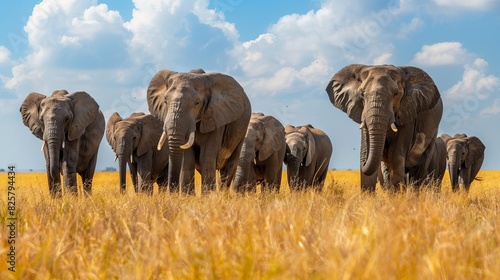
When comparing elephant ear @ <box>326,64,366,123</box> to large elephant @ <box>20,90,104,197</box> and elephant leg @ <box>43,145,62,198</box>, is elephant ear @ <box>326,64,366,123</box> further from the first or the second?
elephant leg @ <box>43,145,62,198</box>

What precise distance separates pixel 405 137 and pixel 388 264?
8777 mm

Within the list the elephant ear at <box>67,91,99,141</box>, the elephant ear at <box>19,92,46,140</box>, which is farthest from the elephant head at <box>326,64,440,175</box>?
the elephant ear at <box>19,92,46,140</box>

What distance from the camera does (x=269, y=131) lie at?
54.3ft

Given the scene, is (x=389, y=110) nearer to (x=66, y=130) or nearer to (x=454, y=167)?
(x=66, y=130)

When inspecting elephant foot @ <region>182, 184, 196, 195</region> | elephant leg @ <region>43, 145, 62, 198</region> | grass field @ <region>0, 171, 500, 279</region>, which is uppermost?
elephant leg @ <region>43, 145, 62, 198</region>

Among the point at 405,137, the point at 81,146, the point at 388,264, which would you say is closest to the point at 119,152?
the point at 81,146

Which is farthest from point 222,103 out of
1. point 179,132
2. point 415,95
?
point 415,95

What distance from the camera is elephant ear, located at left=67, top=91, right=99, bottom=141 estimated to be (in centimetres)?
1435

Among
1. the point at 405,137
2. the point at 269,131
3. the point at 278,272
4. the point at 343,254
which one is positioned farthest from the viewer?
the point at 269,131

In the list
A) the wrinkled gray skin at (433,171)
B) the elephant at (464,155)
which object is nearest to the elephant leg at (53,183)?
the wrinkled gray skin at (433,171)

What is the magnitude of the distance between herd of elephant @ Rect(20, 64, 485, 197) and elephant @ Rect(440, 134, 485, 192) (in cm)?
707

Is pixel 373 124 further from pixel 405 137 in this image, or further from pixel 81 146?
pixel 81 146

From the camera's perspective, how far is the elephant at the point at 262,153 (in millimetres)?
15469

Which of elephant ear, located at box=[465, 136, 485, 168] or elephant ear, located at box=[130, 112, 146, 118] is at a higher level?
elephant ear, located at box=[130, 112, 146, 118]
